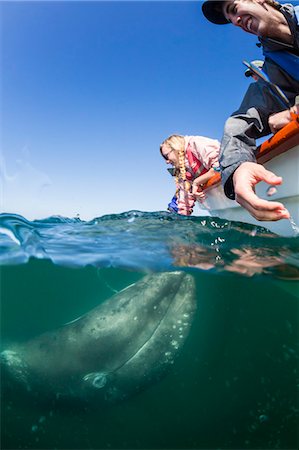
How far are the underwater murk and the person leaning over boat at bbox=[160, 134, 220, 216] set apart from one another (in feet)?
5.06

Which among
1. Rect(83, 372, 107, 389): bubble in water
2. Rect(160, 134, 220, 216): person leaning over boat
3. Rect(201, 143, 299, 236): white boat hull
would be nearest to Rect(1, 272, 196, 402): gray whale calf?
Rect(83, 372, 107, 389): bubble in water

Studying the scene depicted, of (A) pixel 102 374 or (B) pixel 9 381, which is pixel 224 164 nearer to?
(A) pixel 102 374

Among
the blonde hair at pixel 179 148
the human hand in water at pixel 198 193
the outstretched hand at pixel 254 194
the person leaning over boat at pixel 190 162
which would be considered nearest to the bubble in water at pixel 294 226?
the outstretched hand at pixel 254 194

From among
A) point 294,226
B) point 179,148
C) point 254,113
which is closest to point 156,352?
point 294,226

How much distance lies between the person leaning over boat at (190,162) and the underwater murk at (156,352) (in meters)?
1.54

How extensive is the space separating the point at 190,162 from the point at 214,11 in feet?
10.7

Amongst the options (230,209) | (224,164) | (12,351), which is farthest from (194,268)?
(12,351)

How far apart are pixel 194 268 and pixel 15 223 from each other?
303cm

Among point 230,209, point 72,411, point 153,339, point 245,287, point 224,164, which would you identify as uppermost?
point 224,164

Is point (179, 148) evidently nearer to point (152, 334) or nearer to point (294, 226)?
point (294, 226)

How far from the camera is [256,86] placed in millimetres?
2918

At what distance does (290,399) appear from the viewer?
136 inches

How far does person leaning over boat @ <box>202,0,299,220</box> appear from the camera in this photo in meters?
1.93

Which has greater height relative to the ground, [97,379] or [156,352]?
[156,352]
